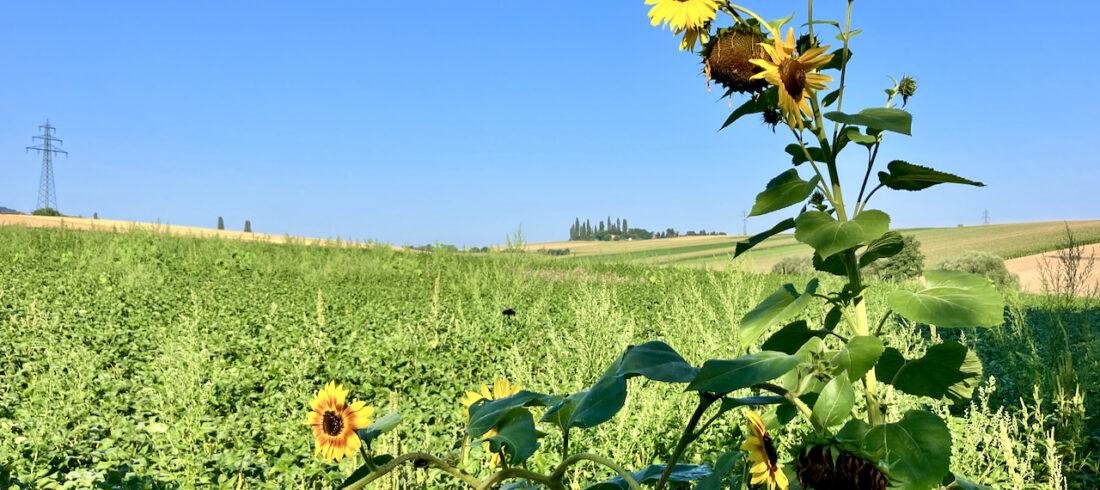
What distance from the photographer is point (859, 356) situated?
721mm

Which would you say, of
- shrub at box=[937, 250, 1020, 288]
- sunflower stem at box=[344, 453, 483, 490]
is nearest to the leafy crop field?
sunflower stem at box=[344, 453, 483, 490]

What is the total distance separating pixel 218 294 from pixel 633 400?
5.37m

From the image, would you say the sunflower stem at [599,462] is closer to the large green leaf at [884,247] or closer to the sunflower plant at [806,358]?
the sunflower plant at [806,358]

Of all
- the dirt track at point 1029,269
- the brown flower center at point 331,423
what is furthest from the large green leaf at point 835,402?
the dirt track at point 1029,269

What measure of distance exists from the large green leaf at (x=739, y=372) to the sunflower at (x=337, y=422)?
57 centimetres

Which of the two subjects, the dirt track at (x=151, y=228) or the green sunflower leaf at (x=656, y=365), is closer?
the green sunflower leaf at (x=656, y=365)

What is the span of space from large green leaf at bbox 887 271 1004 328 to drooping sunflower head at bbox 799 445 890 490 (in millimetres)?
168

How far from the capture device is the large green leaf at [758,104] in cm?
82

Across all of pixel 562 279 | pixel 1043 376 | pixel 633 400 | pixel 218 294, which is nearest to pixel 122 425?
pixel 633 400

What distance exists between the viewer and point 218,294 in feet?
22.1

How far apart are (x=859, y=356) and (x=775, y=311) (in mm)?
134

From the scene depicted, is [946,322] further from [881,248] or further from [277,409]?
[277,409]

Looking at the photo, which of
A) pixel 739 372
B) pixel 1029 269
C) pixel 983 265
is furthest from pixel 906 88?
pixel 1029 269

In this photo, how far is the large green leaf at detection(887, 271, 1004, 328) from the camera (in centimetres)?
73
